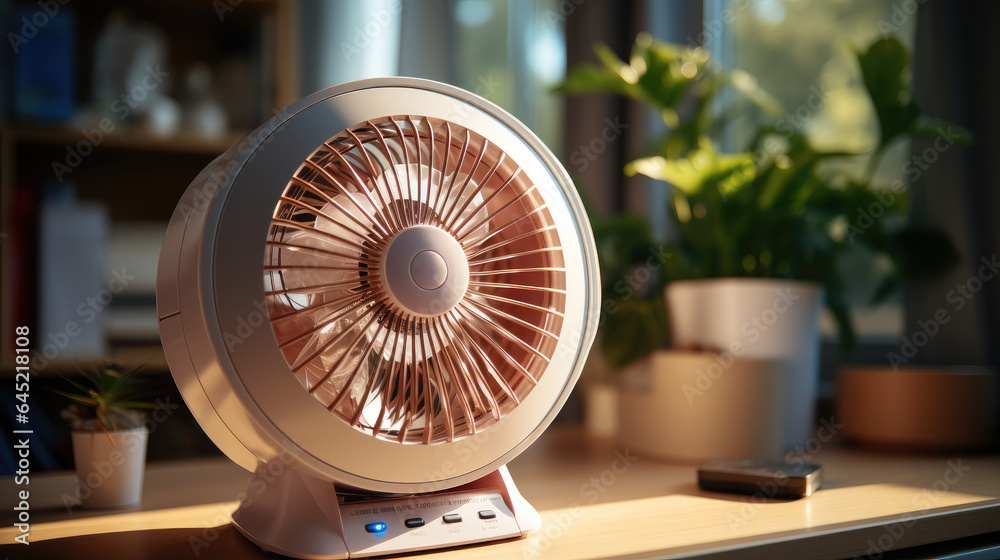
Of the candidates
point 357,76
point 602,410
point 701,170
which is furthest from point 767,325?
point 357,76

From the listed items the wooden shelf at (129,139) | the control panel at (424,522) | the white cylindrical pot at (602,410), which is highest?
the wooden shelf at (129,139)

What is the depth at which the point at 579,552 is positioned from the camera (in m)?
0.51

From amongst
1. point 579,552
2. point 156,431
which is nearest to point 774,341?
point 579,552

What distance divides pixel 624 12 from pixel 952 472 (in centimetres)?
122

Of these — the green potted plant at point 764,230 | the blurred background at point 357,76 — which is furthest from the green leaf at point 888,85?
the blurred background at point 357,76

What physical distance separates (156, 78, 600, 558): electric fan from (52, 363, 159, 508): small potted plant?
186 mm

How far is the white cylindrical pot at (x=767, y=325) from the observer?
3.31ft

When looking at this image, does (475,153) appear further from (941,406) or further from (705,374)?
(941,406)

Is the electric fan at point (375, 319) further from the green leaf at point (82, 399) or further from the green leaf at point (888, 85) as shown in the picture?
the green leaf at point (888, 85)

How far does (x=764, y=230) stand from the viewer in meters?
1.08

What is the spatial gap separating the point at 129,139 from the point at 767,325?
1336 mm

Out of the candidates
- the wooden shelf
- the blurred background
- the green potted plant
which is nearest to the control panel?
the green potted plant

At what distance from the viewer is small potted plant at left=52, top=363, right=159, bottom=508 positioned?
69cm

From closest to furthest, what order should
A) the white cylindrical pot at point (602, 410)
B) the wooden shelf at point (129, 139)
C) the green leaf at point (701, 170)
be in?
the green leaf at point (701, 170)
the white cylindrical pot at point (602, 410)
the wooden shelf at point (129, 139)
